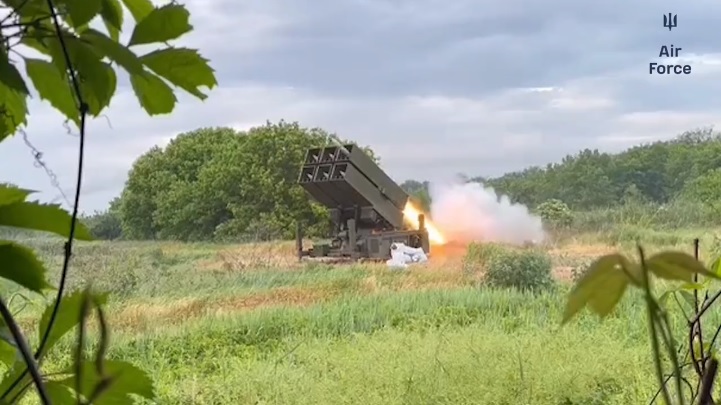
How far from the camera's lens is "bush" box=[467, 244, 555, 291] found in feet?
5.01

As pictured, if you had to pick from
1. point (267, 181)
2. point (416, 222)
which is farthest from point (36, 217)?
Answer: point (416, 222)

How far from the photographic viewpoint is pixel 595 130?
1303mm

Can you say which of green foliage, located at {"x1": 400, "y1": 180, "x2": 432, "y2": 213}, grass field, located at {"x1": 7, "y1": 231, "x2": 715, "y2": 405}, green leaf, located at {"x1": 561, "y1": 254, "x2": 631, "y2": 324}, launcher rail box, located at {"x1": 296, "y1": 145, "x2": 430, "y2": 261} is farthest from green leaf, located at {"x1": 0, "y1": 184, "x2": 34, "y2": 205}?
green foliage, located at {"x1": 400, "y1": 180, "x2": 432, "y2": 213}

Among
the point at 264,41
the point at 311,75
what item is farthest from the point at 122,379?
the point at 311,75

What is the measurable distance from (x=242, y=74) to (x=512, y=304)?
67 centimetres

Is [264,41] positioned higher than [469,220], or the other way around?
[264,41]

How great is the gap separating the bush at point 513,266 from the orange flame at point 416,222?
0.09 meters

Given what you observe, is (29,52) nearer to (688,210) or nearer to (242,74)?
(242,74)

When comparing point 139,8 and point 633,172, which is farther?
point 633,172

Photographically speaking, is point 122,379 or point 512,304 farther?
point 512,304

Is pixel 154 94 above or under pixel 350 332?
above

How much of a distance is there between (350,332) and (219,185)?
0.33m

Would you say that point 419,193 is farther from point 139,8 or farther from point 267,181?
point 139,8

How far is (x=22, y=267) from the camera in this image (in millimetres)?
202
